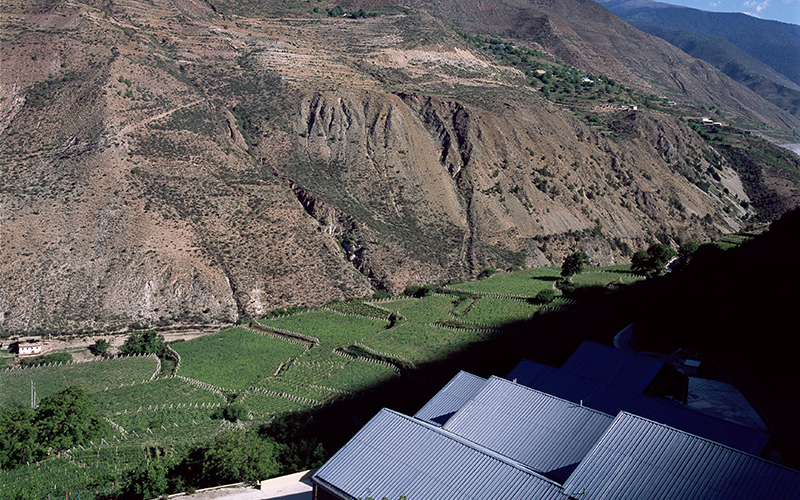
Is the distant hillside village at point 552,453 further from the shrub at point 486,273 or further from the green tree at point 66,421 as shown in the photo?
the shrub at point 486,273

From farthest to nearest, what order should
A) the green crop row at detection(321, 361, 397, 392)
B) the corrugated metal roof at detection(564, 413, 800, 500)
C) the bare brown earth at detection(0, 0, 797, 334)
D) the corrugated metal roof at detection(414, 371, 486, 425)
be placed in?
the bare brown earth at detection(0, 0, 797, 334)
the green crop row at detection(321, 361, 397, 392)
the corrugated metal roof at detection(414, 371, 486, 425)
the corrugated metal roof at detection(564, 413, 800, 500)

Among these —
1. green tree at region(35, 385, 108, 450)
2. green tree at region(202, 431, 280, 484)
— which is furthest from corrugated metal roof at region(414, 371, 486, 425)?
green tree at region(35, 385, 108, 450)

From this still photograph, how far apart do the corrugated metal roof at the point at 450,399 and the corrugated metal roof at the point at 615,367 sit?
567cm

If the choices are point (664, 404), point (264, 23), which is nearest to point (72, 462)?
point (664, 404)

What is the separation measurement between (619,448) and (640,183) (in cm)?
7169

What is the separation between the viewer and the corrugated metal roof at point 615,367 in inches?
1296

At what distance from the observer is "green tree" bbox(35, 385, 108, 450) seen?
118 feet

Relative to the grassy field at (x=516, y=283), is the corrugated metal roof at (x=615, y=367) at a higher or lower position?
higher

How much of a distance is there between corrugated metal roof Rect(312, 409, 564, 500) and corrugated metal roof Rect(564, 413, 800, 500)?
1664 millimetres

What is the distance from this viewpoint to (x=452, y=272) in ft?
222

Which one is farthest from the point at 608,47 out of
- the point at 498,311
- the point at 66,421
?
the point at 66,421

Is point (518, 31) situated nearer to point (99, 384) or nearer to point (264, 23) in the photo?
point (264, 23)

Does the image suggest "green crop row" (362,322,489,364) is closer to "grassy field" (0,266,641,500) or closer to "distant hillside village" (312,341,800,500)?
"grassy field" (0,266,641,500)

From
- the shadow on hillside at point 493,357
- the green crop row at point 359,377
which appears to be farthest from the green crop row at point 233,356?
the shadow on hillside at point 493,357
